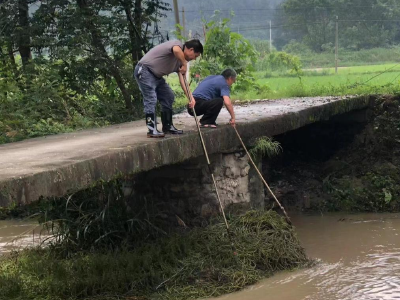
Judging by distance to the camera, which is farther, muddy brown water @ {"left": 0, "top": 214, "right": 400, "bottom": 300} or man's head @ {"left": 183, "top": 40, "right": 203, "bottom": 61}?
man's head @ {"left": 183, "top": 40, "right": 203, "bottom": 61}

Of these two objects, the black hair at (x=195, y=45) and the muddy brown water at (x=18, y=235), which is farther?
the muddy brown water at (x=18, y=235)

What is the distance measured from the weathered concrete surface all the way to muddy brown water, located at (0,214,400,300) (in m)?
1.35

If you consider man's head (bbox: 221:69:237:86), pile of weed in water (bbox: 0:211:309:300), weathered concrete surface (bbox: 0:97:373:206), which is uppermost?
man's head (bbox: 221:69:237:86)

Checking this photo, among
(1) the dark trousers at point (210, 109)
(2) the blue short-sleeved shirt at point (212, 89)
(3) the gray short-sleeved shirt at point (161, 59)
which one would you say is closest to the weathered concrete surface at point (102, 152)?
(1) the dark trousers at point (210, 109)

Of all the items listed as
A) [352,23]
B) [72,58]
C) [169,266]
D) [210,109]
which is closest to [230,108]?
[210,109]

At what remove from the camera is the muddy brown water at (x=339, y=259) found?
17.4 feet

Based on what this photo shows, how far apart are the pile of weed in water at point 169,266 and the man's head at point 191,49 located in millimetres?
1717

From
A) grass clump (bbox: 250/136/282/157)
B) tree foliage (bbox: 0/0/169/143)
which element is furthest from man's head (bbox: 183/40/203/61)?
tree foliage (bbox: 0/0/169/143)

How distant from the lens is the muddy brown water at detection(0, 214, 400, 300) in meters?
5.29

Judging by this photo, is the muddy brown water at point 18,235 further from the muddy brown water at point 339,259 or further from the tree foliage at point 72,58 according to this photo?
the tree foliage at point 72,58

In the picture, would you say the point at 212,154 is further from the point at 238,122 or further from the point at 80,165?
the point at 80,165

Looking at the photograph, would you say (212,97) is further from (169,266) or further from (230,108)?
(169,266)

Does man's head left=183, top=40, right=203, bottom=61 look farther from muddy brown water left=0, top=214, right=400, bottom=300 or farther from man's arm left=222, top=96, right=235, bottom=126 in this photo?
muddy brown water left=0, top=214, right=400, bottom=300

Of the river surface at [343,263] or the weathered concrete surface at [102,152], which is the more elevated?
the weathered concrete surface at [102,152]
